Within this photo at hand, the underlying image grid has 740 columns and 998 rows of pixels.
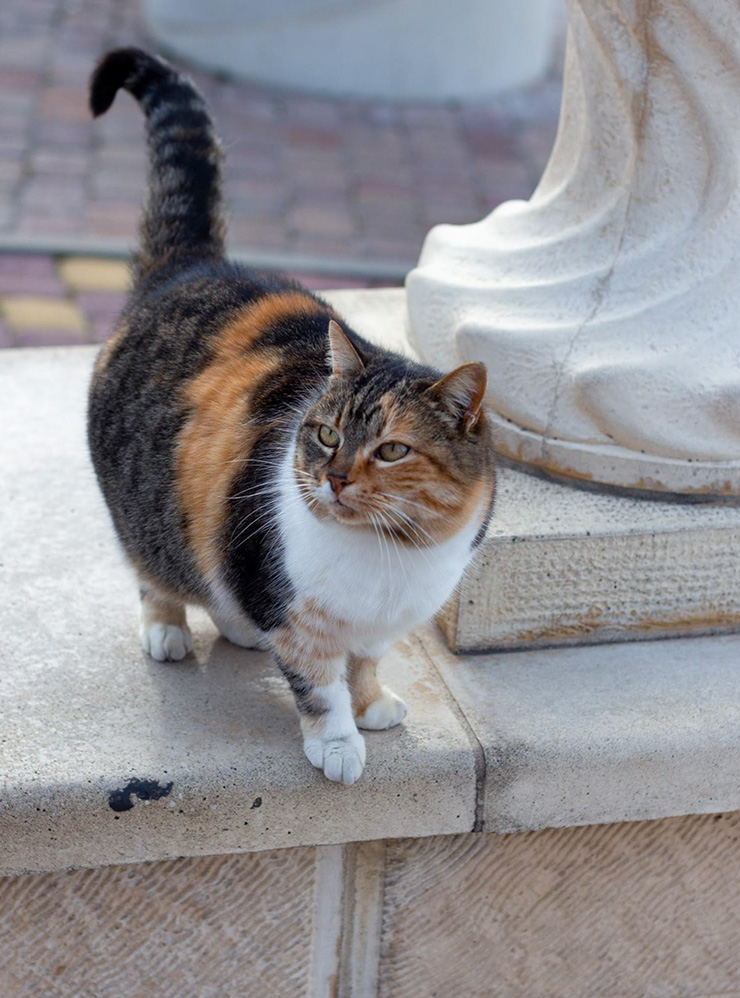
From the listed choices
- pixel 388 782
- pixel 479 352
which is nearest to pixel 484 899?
pixel 388 782

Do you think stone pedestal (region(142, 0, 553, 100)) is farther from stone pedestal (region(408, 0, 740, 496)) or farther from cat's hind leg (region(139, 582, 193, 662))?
cat's hind leg (region(139, 582, 193, 662))

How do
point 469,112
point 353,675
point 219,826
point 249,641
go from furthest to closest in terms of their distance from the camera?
point 469,112 < point 249,641 < point 353,675 < point 219,826

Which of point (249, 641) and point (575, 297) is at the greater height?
point (575, 297)

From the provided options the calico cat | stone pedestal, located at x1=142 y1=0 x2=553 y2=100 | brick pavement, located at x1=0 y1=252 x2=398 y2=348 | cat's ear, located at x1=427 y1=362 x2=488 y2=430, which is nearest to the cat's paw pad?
the calico cat

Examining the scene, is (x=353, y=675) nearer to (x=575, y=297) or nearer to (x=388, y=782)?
(x=388, y=782)

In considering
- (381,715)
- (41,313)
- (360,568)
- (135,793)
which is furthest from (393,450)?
(41,313)

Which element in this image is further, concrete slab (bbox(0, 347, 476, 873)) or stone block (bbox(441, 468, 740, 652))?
stone block (bbox(441, 468, 740, 652))

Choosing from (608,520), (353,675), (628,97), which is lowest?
(353,675)

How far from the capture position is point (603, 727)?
162 cm

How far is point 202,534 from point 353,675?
0.89 ft

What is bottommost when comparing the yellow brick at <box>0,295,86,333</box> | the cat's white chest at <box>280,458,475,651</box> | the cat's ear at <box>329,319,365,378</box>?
the yellow brick at <box>0,295,86,333</box>

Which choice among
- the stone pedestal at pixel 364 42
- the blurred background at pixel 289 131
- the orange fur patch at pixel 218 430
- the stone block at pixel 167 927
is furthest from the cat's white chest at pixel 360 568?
the stone pedestal at pixel 364 42

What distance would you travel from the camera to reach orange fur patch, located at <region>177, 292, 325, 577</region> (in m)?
1.54

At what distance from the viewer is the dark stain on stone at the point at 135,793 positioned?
57.6 inches
